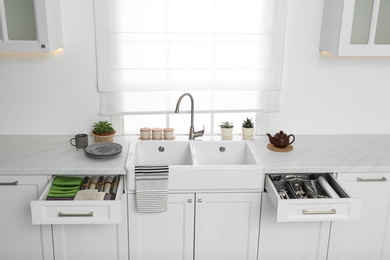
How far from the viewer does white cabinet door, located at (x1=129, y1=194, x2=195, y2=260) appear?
275 centimetres

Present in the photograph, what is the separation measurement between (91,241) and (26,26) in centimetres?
127

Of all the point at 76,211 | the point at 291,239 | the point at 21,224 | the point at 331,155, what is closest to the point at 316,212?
the point at 291,239

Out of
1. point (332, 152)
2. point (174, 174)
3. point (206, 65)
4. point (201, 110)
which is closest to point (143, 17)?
point (206, 65)

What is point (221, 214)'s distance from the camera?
9.15 ft

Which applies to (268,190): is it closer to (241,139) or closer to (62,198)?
(241,139)

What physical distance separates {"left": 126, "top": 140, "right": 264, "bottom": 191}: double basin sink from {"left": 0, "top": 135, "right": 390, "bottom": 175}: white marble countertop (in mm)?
71

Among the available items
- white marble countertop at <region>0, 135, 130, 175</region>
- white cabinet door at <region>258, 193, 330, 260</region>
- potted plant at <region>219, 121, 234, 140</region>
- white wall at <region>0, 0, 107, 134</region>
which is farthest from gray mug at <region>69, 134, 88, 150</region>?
white cabinet door at <region>258, 193, 330, 260</region>

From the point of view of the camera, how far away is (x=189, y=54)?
301 cm

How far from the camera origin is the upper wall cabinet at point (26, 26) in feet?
8.61

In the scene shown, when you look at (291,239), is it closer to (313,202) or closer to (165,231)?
(313,202)

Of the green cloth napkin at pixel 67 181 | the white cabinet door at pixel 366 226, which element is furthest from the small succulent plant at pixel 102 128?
the white cabinet door at pixel 366 226

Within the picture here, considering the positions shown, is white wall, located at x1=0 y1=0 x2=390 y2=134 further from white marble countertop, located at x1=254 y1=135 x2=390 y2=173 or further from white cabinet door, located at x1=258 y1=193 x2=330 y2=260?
white cabinet door, located at x1=258 y1=193 x2=330 y2=260

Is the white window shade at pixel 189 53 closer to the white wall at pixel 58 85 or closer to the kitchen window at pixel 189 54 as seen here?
the kitchen window at pixel 189 54

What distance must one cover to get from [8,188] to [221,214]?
3.97 feet
